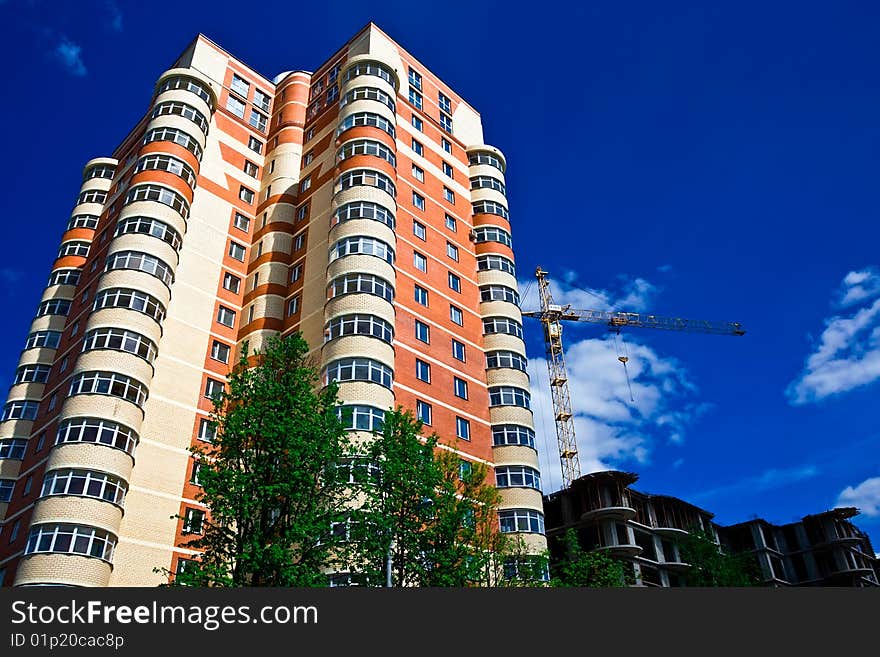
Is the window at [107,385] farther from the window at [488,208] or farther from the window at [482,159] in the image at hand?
the window at [482,159]

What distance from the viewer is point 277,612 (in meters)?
13.8

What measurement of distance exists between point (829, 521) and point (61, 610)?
8983 centimetres

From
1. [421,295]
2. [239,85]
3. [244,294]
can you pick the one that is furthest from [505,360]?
[239,85]

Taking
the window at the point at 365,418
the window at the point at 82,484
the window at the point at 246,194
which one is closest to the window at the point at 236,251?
the window at the point at 246,194

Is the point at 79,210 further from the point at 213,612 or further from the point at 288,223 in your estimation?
the point at 213,612

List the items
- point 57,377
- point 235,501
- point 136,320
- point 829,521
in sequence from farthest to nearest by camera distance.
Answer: point 829,521, point 57,377, point 136,320, point 235,501

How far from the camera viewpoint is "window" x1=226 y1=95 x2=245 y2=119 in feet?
179

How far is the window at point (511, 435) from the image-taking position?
4228 centimetres

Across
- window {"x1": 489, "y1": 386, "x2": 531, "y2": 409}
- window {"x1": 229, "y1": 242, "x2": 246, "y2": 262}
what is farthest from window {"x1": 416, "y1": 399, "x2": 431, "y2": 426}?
window {"x1": 229, "y1": 242, "x2": 246, "y2": 262}

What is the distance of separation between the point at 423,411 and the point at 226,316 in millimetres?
14974

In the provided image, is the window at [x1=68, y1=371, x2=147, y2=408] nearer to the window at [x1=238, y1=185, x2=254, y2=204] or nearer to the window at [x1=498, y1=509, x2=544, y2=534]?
the window at [x1=238, y1=185, x2=254, y2=204]

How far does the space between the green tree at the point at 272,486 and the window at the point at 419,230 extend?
842 inches

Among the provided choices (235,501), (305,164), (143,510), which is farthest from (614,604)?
(305,164)

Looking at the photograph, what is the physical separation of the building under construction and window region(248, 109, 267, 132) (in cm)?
4117
